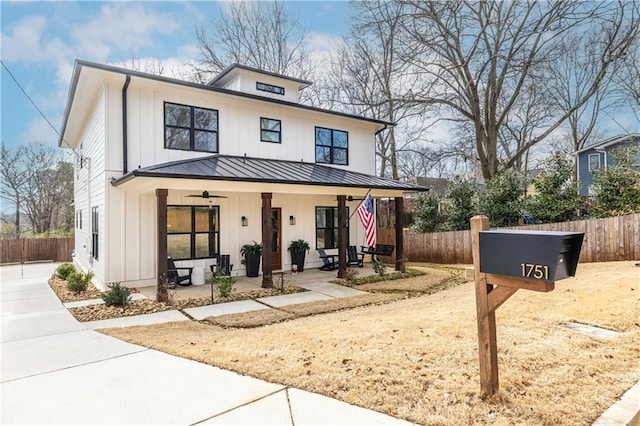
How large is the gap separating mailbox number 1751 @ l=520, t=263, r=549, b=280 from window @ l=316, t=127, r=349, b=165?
10.6 metres

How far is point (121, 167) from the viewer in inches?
364

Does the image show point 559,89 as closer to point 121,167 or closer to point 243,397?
point 121,167

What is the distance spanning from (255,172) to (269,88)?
5068mm

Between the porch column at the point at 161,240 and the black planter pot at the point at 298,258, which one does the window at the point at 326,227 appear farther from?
the porch column at the point at 161,240

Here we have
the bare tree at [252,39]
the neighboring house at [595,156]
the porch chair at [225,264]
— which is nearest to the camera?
the porch chair at [225,264]

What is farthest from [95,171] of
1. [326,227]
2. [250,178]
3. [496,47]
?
[496,47]

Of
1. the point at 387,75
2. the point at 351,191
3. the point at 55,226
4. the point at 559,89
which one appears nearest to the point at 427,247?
the point at 351,191

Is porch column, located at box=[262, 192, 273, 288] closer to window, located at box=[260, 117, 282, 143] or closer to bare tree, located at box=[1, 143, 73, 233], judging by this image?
window, located at box=[260, 117, 282, 143]

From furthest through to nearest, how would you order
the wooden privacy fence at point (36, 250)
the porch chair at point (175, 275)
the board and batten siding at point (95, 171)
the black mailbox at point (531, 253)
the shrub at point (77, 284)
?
1. the wooden privacy fence at point (36, 250)
2. the board and batten siding at point (95, 171)
3. the porch chair at point (175, 275)
4. the shrub at point (77, 284)
5. the black mailbox at point (531, 253)

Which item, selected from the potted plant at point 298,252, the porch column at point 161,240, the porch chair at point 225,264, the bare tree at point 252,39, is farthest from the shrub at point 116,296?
the bare tree at point 252,39

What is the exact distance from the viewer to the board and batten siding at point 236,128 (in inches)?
371

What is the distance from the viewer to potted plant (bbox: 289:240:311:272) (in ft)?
39.7

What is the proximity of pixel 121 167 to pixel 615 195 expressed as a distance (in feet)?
48.8

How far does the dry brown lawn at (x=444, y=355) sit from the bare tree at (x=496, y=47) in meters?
14.6
